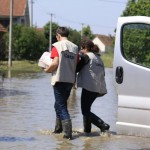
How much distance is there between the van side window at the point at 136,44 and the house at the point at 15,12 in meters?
68.1

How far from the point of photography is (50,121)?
1195 cm

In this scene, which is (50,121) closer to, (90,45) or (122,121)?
(90,45)

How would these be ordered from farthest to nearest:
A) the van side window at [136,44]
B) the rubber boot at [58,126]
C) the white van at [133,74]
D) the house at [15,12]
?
the house at [15,12], the rubber boot at [58,126], the van side window at [136,44], the white van at [133,74]

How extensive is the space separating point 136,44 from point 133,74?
490mm

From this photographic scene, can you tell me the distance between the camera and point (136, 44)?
841 cm

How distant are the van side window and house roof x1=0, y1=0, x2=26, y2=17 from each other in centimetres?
6872

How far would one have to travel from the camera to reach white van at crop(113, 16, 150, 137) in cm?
809

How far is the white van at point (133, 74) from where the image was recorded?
8094 millimetres

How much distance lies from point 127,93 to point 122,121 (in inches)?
15.9

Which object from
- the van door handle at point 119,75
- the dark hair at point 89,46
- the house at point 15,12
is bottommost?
the van door handle at point 119,75

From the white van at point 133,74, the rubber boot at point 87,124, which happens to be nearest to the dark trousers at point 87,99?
the rubber boot at point 87,124

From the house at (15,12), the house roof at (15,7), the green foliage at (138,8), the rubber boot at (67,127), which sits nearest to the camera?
the rubber boot at (67,127)

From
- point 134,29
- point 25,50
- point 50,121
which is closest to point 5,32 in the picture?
point 25,50

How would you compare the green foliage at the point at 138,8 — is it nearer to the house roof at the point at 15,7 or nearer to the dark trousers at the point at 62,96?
the house roof at the point at 15,7
